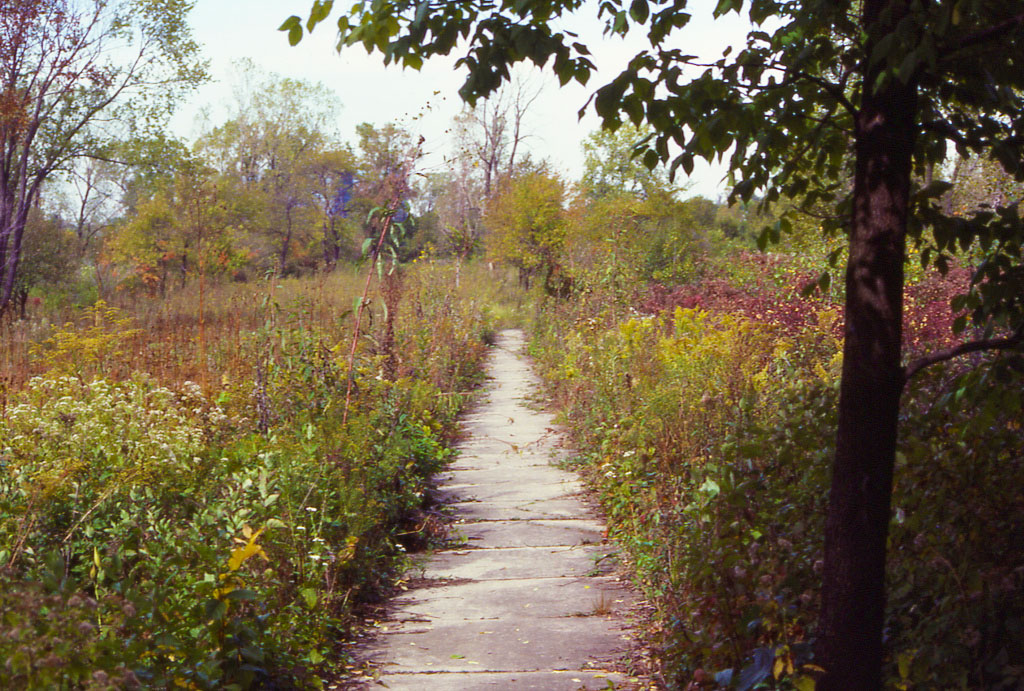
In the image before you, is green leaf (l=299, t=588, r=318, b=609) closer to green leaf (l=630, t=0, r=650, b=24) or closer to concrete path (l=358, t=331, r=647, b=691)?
concrete path (l=358, t=331, r=647, b=691)

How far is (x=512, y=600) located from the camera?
15.5 ft

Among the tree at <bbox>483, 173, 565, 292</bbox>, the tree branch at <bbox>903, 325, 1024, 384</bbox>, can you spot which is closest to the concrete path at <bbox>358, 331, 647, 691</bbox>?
the tree branch at <bbox>903, 325, 1024, 384</bbox>

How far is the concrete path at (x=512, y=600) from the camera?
3.79 m

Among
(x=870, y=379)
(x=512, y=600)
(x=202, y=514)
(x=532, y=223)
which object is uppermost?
(x=532, y=223)

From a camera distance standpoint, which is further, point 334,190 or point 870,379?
point 334,190

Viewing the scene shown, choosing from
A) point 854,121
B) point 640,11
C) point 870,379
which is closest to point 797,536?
point 870,379

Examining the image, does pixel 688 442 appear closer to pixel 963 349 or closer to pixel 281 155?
pixel 963 349

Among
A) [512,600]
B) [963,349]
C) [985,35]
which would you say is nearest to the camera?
[985,35]

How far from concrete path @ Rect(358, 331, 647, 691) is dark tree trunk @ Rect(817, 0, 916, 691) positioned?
55.6 inches

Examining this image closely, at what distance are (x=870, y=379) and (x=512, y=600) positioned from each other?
9.44ft

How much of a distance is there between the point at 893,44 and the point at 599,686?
2.69 metres

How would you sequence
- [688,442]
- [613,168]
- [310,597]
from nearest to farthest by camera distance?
[310,597] → [688,442] → [613,168]

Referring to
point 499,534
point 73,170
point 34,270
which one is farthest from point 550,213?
point 499,534

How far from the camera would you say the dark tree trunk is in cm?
233
